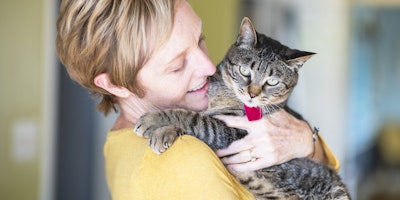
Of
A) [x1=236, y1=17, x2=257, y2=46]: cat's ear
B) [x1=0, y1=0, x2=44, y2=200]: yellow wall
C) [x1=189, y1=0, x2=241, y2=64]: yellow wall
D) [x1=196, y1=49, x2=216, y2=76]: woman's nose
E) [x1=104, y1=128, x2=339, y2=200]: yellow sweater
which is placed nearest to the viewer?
[x1=104, y1=128, x2=339, y2=200]: yellow sweater

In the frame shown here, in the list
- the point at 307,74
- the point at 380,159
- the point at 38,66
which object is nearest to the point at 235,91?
the point at 38,66

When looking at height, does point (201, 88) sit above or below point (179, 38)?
below

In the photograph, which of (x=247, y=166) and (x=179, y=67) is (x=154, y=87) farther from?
(x=247, y=166)

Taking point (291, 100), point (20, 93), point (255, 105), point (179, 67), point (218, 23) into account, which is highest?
point (179, 67)

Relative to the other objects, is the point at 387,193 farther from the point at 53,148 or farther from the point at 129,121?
the point at 129,121

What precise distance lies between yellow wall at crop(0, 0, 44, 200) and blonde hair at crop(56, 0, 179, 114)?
107 centimetres

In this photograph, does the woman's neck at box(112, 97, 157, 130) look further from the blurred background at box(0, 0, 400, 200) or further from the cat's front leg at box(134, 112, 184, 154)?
the blurred background at box(0, 0, 400, 200)

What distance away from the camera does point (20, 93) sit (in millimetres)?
2230

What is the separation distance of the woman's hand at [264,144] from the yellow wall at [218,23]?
5.26 feet

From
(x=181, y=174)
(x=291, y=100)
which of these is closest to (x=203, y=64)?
(x=181, y=174)

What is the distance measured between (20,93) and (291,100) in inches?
75.3

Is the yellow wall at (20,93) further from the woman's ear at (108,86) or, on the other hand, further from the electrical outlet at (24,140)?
the woman's ear at (108,86)

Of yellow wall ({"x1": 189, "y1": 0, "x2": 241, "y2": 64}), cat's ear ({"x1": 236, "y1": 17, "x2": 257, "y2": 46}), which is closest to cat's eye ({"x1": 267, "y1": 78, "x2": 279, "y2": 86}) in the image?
cat's ear ({"x1": 236, "y1": 17, "x2": 257, "y2": 46})

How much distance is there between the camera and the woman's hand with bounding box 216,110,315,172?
1228 millimetres
